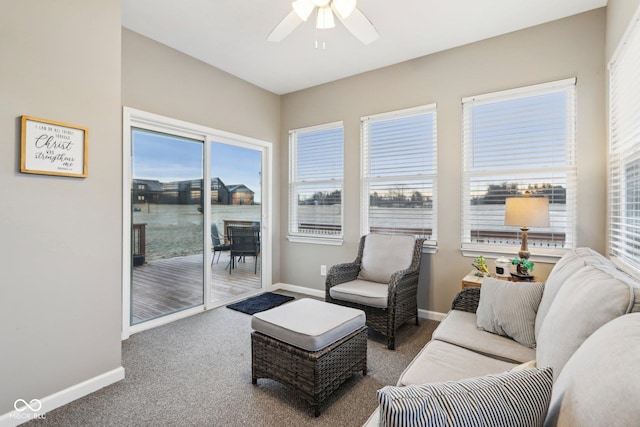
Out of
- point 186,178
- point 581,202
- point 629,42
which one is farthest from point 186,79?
point 581,202

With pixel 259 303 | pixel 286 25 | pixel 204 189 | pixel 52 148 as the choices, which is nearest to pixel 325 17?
pixel 286 25

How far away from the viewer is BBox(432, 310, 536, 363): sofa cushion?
5.17 feet

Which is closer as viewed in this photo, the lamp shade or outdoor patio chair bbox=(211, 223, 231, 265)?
the lamp shade

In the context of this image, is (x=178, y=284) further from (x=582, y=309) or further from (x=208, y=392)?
(x=582, y=309)

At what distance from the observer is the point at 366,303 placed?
275 cm

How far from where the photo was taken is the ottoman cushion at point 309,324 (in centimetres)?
185

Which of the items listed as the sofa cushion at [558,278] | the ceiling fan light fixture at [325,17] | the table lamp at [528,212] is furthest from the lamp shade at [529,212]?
the ceiling fan light fixture at [325,17]

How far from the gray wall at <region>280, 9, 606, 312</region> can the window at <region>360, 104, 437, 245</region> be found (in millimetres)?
106

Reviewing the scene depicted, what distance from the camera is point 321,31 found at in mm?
2922

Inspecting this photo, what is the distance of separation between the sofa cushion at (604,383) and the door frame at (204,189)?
317 centimetres

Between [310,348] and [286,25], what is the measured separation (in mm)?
2134

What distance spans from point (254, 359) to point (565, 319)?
1759mm

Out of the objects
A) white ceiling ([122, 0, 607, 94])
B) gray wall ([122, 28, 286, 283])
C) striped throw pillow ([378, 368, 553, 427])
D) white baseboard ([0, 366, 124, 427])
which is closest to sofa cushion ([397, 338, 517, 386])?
striped throw pillow ([378, 368, 553, 427])

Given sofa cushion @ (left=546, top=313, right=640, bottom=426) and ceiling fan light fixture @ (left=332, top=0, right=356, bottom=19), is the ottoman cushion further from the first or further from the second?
ceiling fan light fixture @ (left=332, top=0, right=356, bottom=19)
